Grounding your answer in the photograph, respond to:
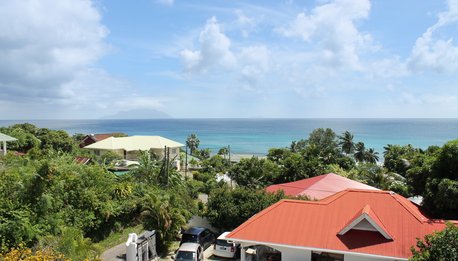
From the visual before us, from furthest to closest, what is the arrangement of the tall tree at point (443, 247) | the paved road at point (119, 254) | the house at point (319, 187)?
the house at point (319, 187)
the paved road at point (119, 254)
the tall tree at point (443, 247)

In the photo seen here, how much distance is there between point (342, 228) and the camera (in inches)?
634

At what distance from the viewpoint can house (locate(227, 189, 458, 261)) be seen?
15289 mm

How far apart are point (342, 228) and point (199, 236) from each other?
314 inches

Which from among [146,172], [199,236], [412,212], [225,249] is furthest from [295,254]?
[146,172]

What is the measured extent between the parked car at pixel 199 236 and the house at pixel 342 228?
364 cm

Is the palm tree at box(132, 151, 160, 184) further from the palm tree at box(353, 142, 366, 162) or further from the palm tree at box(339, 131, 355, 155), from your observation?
the palm tree at box(353, 142, 366, 162)

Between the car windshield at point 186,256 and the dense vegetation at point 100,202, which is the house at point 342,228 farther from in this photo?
the dense vegetation at point 100,202

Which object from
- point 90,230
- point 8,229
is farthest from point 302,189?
point 8,229

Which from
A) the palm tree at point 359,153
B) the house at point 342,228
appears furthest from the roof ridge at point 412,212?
the palm tree at point 359,153

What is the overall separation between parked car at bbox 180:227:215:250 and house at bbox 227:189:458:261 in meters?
3.64

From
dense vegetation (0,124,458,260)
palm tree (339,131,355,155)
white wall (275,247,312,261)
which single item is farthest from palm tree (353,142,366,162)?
white wall (275,247,312,261)

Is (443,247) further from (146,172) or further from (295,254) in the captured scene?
(146,172)

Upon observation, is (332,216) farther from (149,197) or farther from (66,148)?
(66,148)

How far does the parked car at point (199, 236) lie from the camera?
20.3 meters
